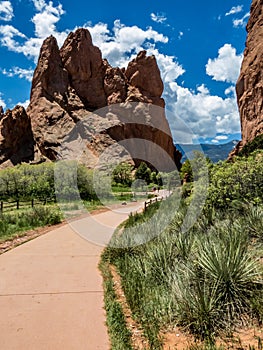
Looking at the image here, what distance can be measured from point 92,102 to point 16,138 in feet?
67.2

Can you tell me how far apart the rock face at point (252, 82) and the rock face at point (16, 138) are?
4407 centimetres

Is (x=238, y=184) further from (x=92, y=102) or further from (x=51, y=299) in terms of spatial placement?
(x=92, y=102)

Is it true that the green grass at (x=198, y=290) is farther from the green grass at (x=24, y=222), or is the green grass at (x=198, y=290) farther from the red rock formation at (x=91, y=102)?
the red rock formation at (x=91, y=102)

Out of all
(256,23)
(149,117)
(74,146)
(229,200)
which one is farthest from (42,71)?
(229,200)

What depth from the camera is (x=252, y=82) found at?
41656mm

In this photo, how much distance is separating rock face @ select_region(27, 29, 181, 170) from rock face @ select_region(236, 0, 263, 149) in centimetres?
2695

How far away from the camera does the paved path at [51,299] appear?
3.60 metres

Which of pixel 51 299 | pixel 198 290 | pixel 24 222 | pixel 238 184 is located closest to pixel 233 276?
pixel 198 290

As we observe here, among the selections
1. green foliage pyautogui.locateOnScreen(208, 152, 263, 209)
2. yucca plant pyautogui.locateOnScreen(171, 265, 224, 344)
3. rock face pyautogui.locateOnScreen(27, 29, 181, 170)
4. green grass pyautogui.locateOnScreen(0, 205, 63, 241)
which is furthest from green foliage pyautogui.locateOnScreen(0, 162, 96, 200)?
rock face pyautogui.locateOnScreen(27, 29, 181, 170)

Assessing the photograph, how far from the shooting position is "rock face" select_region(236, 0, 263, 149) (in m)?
40.1

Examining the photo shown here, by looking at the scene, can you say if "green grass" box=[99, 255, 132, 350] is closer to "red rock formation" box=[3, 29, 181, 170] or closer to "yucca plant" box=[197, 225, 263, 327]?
"yucca plant" box=[197, 225, 263, 327]

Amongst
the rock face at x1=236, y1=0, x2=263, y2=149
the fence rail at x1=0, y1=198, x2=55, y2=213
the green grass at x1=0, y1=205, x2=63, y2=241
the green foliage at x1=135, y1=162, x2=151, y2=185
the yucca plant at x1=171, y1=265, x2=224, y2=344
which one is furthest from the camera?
the green foliage at x1=135, y1=162, x2=151, y2=185

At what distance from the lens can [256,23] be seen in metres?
44.1

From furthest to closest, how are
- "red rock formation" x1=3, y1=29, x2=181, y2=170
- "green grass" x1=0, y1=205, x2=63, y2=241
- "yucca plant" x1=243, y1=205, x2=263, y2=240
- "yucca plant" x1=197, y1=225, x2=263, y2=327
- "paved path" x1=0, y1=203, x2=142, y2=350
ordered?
"red rock formation" x1=3, y1=29, x2=181, y2=170 < "green grass" x1=0, y1=205, x2=63, y2=241 < "yucca plant" x1=243, y1=205, x2=263, y2=240 < "yucca plant" x1=197, y1=225, x2=263, y2=327 < "paved path" x1=0, y1=203, x2=142, y2=350
